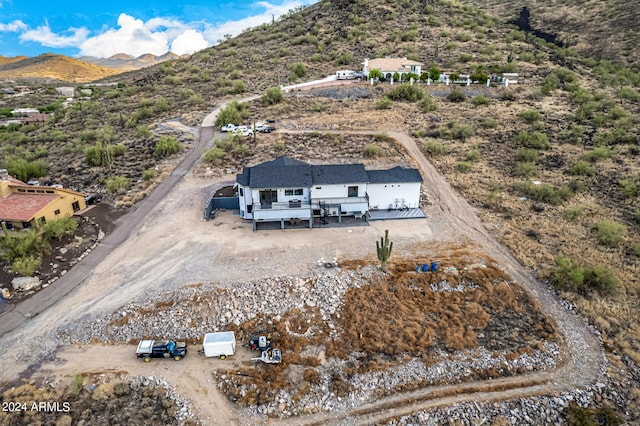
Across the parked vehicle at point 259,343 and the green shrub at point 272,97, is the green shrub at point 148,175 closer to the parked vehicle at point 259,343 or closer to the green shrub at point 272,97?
the parked vehicle at point 259,343

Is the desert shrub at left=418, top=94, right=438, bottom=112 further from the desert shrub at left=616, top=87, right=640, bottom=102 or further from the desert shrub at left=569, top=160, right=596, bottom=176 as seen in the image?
the desert shrub at left=616, top=87, right=640, bottom=102

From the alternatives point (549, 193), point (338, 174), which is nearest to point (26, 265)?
point (338, 174)

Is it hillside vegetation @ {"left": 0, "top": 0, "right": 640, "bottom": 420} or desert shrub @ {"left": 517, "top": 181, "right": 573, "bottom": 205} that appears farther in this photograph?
desert shrub @ {"left": 517, "top": 181, "right": 573, "bottom": 205}

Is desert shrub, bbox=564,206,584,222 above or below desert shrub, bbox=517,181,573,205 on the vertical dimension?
below

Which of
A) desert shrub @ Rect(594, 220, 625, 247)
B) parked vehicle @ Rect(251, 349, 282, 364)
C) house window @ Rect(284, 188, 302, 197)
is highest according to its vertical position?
house window @ Rect(284, 188, 302, 197)

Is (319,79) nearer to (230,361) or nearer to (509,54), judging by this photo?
(509,54)

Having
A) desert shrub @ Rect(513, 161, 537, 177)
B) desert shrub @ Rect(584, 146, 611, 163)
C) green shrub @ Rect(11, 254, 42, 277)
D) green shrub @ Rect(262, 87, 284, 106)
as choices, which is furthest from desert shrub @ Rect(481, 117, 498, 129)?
green shrub @ Rect(11, 254, 42, 277)

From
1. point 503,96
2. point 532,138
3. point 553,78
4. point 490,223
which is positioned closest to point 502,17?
point 553,78

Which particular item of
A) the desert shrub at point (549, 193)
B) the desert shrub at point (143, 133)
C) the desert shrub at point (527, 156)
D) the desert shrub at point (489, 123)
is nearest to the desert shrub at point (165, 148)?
the desert shrub at point (143, 133)
